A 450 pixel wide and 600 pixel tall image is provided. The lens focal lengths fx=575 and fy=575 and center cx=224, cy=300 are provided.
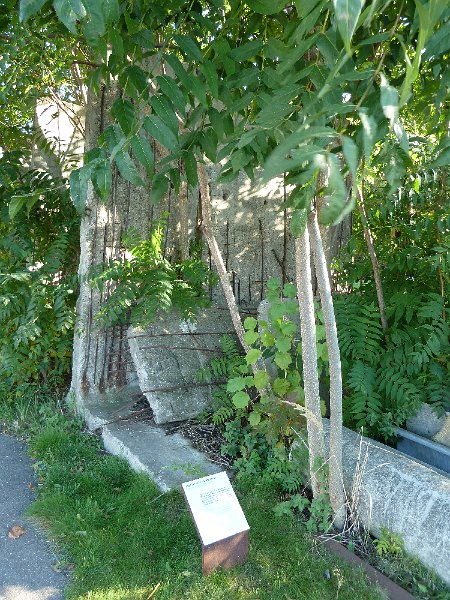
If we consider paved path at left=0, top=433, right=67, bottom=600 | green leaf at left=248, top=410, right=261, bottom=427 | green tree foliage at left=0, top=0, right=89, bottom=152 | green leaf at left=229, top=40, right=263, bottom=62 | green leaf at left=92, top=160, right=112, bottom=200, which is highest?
green tree foliage at left=0, top=0, right=89, bottom=152

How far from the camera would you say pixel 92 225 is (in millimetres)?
5031

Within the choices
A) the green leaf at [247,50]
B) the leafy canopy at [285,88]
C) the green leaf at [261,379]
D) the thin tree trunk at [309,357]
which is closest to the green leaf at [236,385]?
the green leaf at [261,379]

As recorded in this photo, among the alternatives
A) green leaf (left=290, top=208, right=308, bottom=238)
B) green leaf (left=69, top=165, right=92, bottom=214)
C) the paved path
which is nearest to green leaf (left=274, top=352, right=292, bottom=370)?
the paved path

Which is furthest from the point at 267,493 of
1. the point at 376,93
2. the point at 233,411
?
the point at 376,93

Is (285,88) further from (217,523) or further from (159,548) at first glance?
(159,548)

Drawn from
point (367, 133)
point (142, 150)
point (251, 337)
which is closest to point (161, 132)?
point (142, 150)

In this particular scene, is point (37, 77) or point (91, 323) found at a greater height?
point (37, 77)

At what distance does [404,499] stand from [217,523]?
1.01 m

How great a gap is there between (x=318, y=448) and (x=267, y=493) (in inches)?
21.7

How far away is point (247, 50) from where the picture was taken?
259cm

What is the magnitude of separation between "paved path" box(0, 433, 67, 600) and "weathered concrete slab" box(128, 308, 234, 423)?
1.13m

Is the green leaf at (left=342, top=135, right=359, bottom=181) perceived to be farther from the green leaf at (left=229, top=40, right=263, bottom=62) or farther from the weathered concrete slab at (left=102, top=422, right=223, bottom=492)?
the weathered concrete slab at (left=102, top=422, right=223, bottom=492)

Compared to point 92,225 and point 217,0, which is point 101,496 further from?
point 217,0

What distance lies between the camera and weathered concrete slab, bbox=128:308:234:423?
4.77m
